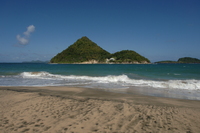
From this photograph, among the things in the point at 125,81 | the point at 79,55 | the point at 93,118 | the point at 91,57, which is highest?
the point at 79,55

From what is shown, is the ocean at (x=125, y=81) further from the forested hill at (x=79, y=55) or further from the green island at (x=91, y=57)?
the forested hill at (x=79, y=55)

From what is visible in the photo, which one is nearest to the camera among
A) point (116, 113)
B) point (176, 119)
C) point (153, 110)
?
point (176, 119)

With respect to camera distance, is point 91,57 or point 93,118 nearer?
point 93,118

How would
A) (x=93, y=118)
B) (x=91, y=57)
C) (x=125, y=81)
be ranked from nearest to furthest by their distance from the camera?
(x=93, y=118) → (x=125, y=81) → (x=91, y=57)

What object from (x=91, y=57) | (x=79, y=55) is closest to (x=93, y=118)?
(x=91, y=57)

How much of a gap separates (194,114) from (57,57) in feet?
520

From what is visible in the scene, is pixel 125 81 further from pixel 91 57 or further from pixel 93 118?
pixel 91 57

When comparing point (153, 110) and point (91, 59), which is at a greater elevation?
point (91, 59)

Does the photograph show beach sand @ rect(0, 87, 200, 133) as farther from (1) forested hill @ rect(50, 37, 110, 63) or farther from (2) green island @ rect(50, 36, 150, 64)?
(1) forested hill @ rect(50, 37, 110, 63)

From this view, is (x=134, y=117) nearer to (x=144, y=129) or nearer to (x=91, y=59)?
(x=144, y=129)

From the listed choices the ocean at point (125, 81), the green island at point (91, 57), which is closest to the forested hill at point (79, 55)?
the green island at point (91, 57)

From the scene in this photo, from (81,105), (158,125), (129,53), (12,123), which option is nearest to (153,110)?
(158,125)

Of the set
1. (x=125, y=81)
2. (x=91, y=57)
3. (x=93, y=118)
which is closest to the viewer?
(x=93, y=118)

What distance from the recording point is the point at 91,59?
14312 cm
